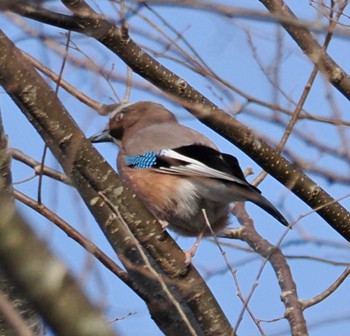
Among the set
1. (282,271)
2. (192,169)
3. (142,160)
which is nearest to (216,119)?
(282,271)

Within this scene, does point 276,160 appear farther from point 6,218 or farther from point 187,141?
point 6,218

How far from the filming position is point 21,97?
126 inches

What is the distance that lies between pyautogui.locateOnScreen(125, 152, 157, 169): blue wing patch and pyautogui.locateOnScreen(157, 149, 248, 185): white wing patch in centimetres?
7

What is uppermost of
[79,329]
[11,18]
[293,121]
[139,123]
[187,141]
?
[139,123]

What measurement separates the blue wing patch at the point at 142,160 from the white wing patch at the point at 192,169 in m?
0.07

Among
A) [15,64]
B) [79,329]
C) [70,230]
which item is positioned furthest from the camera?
[70,230]

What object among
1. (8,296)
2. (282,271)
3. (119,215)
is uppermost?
(282,271)

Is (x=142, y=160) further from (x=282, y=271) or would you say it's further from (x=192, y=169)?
(x=282, y=271)

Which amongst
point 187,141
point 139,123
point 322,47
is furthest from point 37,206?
point 139,123

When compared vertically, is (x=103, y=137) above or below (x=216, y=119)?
above

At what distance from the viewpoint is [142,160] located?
18.7 feet

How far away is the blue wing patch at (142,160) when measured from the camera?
18.5ft

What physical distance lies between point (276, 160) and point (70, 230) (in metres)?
1.34

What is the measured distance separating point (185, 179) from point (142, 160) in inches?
16.8
